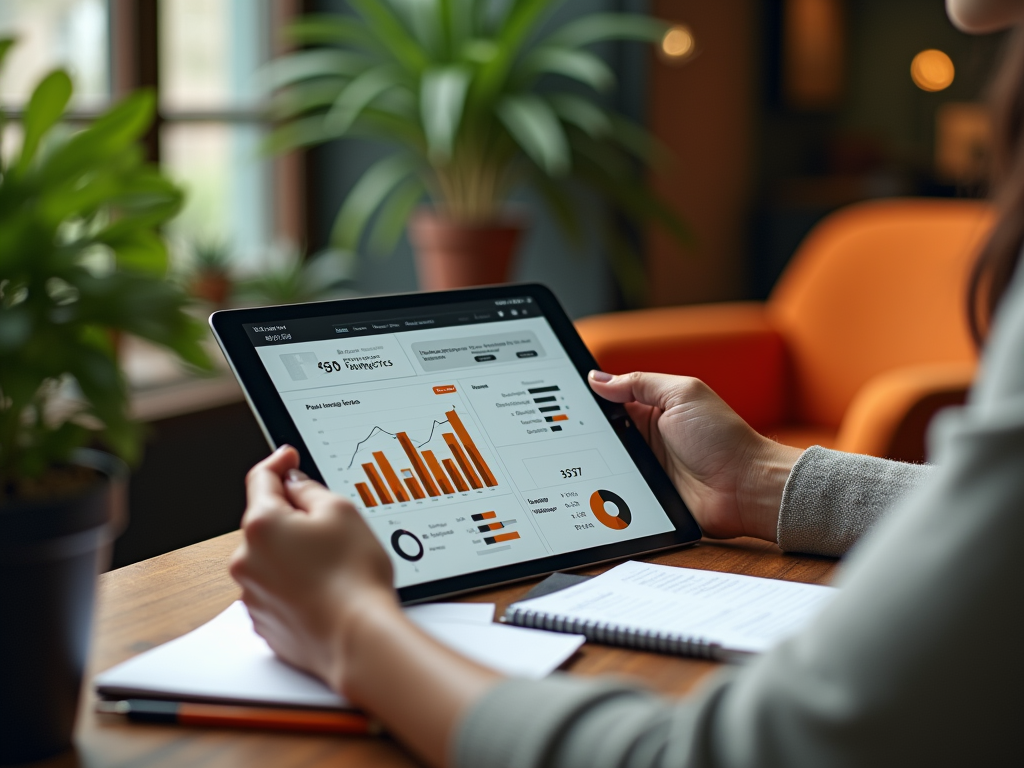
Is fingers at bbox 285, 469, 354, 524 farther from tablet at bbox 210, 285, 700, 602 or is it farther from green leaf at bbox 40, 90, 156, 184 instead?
green leaf at bbox 40, 90, 156, 184

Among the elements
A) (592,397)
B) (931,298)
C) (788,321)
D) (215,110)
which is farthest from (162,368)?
(592,397)

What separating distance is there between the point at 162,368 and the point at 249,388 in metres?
2.15

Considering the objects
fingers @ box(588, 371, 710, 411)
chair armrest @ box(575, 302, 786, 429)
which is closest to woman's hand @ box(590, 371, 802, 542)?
fingers @ box(588, 371, 710, 411)

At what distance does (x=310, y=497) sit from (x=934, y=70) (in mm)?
5161

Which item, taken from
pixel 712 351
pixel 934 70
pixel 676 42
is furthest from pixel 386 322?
pixel 934 70

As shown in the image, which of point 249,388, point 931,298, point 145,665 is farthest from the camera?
point 931,298

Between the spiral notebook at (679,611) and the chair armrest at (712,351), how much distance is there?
4.68 ft

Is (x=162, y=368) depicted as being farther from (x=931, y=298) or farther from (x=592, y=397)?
(x=592, y=397)

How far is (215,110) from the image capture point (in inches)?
122

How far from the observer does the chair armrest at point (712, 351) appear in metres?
2.36

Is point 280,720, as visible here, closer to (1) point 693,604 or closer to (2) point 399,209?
(1) point 693,604

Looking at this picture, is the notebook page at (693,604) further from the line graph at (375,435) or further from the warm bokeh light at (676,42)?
the warm bokeh light at (676,42)

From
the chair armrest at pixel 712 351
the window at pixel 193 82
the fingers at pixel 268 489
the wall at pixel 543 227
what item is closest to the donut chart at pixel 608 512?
the fingers at pixel 268 489

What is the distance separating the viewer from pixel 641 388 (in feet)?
3.50
